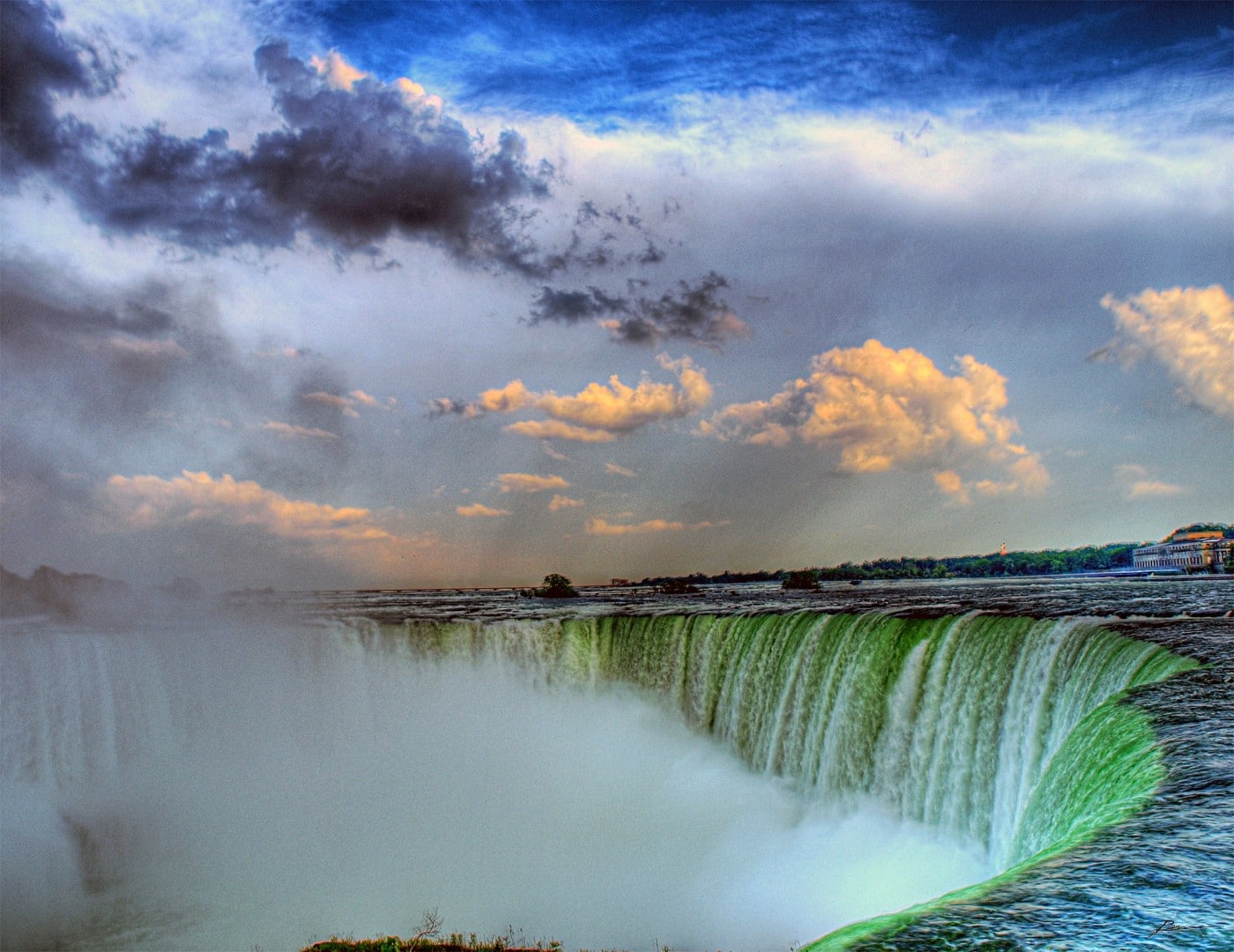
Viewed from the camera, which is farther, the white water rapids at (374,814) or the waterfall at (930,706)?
the white water rapids at (374,814)

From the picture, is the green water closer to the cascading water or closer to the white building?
the cascading water

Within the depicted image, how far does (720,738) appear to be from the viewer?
1975cm

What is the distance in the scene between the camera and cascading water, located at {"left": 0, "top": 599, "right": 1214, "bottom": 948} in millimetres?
11023

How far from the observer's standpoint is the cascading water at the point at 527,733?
36.2ft

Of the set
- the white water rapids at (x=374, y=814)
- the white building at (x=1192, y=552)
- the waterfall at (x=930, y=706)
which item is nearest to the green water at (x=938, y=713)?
the waterfall at (x=930, y=706)

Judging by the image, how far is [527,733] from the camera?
23094mm

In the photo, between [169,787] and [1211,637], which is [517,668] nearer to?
[169,787]

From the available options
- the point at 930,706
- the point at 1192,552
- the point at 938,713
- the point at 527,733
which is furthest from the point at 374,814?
the point at 1192,552

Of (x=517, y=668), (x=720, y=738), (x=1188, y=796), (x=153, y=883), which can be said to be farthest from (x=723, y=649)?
(x=1188, y=796)

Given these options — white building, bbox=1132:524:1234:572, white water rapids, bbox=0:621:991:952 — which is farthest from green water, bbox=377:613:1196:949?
white building, bbox=1132:524:1234:572

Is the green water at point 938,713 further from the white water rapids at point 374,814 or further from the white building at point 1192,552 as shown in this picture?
the white building at point 1192,552

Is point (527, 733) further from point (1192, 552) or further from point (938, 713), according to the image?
point (1192, 552)

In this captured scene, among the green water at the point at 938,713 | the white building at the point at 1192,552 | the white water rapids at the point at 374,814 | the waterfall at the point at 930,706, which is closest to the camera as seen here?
the green water at the point at 938,713

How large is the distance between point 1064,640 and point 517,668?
16406 mm
